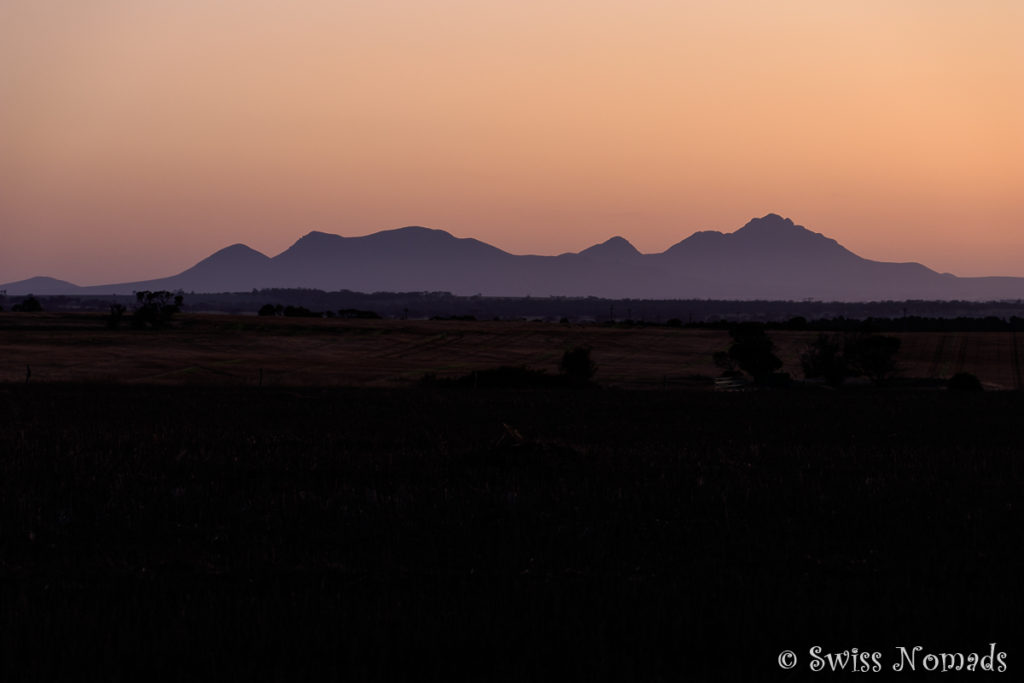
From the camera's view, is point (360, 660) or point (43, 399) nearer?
point (360, 660)

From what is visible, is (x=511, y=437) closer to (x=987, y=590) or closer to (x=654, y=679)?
(x=987, y=590)

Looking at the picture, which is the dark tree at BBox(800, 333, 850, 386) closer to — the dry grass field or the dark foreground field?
the dry grass field

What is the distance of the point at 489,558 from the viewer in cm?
1085

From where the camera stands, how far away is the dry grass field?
8825cm

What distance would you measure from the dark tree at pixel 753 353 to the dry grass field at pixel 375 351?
12.8ft

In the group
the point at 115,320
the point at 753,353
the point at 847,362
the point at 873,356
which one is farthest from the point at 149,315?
the point at 873,356

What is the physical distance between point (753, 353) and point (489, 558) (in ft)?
297

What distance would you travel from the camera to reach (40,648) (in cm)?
797

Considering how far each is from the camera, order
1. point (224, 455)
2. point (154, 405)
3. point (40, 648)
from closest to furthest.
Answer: point (40, 648) < point (224, 455) < point (154, 405)

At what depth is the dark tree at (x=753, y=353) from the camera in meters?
96.4

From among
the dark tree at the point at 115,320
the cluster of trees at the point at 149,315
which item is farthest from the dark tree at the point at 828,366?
the dark tree at the point at 115,320

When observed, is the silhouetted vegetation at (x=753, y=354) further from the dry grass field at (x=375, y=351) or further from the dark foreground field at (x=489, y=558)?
the dark foreground field at (x=489, y=558)

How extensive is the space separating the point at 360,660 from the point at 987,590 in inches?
245

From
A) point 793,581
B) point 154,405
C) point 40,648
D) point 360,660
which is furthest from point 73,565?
point 154,405
